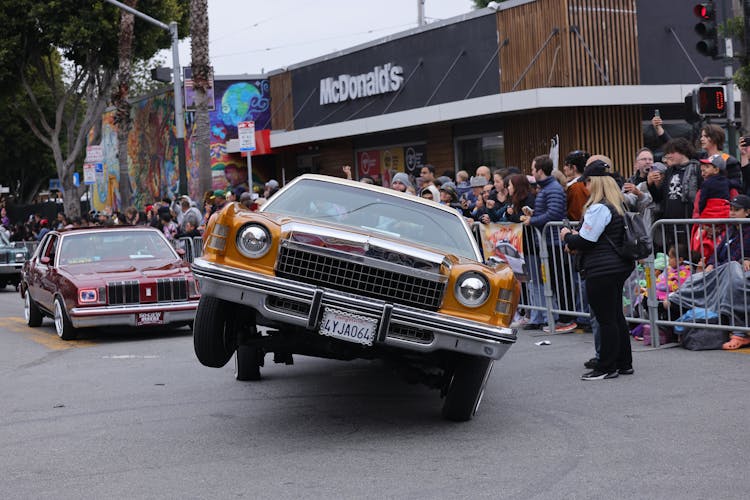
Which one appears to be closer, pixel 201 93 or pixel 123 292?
pixel 123 292

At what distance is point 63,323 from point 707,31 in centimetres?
959

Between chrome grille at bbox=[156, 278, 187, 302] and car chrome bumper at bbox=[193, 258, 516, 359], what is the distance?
252 inches

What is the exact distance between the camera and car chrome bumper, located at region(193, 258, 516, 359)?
7.06 m

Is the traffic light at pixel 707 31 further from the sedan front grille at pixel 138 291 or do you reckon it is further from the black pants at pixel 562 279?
the sedan front grille at pixel 138 291

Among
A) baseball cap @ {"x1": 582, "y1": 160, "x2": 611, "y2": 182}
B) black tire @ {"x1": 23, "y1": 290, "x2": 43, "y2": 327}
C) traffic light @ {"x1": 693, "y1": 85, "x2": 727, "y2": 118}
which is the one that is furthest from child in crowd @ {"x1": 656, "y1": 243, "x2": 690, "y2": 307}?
black tire @ {"x1": 23, "y1": 290, "x2": 43, "y2": 327}

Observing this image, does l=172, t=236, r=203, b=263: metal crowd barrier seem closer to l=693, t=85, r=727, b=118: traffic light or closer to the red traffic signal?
l=693, t=85, r=727, b=118: traffic light

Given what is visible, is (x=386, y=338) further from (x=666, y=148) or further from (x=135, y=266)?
(x=135, y=266)

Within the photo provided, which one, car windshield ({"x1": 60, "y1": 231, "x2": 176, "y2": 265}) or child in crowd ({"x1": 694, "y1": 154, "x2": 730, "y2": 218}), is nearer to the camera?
child in crowd ({"x1": 694, "y1": 154, "x2": 730, "y2": 218})

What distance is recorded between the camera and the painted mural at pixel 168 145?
33875 mm

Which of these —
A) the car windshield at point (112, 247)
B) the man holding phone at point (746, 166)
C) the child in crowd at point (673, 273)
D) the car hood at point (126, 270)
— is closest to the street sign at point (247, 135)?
the car windshield at point (112, 247)

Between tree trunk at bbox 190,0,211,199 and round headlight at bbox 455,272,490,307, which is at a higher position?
tree trunk at bbox 190,0,211,199

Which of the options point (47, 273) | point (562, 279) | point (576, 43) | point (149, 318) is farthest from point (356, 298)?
point (576, 43)

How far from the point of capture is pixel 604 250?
9.00 meters

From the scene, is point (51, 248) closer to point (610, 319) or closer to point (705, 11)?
point (610, 319)
